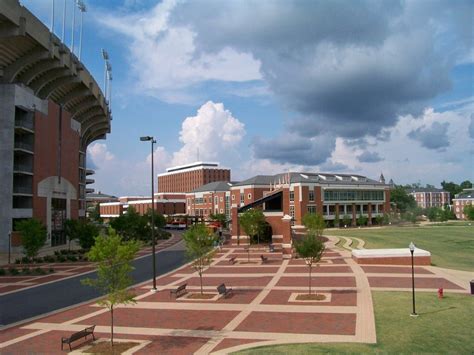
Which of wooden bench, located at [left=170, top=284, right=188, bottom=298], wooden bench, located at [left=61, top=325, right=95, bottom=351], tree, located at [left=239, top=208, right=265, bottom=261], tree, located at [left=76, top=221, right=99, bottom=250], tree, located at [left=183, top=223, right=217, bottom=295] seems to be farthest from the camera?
tree, located at [left=76, top=221, right=99, bottom=250]

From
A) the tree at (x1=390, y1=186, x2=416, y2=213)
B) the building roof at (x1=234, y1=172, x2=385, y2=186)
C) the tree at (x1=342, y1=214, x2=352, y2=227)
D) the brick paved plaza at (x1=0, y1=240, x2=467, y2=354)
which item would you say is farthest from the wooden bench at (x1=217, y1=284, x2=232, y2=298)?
the tree at (x1=390, y1=186, x2=416, y2=213)

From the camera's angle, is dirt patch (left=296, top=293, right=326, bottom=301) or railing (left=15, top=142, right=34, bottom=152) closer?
dirt patch (left=296, top=293, right=326, bottom=301)

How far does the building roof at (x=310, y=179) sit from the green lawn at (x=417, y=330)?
6988cm

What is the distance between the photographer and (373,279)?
98.8 feet

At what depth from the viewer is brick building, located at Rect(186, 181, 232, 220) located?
128 m

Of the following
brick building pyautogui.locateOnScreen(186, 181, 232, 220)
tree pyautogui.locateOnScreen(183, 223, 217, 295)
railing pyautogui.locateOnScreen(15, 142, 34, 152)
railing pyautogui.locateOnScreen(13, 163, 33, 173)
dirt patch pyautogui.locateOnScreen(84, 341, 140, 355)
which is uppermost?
railing pyautogui.locateOnScreen(15, 142, 34, 152)

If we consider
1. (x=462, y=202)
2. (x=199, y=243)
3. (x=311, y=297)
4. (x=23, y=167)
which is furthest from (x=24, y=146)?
(x=462, y=202)

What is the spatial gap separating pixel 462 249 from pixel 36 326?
5017cm

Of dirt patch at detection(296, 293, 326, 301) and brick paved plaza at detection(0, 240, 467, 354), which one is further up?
dirt patch at detection(296, 293, 326, 301)

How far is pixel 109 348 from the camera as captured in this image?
1639 cm

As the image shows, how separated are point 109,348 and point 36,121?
51781 millimetres

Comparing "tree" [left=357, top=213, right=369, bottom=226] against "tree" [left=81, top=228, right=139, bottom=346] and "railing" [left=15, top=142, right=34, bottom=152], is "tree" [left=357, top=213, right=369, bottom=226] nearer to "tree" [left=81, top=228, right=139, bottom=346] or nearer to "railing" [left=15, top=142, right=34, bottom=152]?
"railing" [left=15, top=142, right=34, bottom=152]

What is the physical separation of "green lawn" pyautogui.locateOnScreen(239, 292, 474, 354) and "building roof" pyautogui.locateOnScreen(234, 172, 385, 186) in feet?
229

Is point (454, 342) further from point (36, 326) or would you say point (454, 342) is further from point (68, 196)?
point (68, 196)
